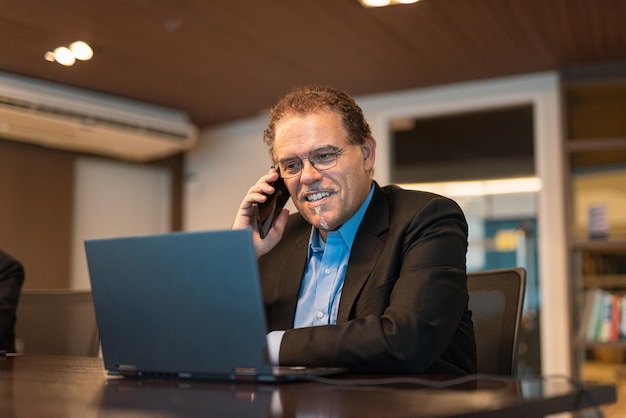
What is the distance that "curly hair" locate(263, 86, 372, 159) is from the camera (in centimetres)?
197

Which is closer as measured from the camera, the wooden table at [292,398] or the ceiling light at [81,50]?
the wooden table at [292,398]

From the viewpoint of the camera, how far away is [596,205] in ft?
14.6

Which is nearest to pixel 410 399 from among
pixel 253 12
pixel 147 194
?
pixel 253 12

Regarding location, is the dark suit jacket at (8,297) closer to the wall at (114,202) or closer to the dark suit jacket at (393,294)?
the dark suit jacket at (393,294)

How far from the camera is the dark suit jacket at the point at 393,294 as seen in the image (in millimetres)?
1420

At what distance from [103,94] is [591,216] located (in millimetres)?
3189

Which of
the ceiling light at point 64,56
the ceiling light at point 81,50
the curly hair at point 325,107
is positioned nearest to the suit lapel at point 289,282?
the curly hair at point 325,107

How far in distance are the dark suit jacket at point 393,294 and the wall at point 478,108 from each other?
2.25 metres

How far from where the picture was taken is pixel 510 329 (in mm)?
1824

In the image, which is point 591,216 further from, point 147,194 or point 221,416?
point 221,416

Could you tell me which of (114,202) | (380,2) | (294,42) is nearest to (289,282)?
(380,2)

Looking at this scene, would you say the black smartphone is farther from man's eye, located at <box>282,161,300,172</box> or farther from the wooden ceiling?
the wooden ceiling

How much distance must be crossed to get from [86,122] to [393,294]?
382 centimetres

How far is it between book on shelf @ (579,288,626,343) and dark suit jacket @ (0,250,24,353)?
9.92 ft
